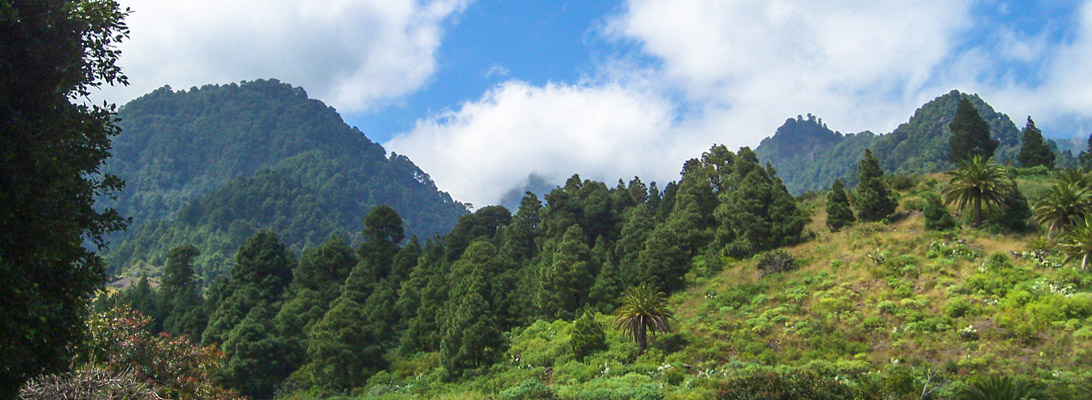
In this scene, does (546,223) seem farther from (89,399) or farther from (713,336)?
(89,399)

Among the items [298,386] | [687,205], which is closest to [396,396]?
[298,386]

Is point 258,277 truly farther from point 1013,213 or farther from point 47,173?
point 1013,213

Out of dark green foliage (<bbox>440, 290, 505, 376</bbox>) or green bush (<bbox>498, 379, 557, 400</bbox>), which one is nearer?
green bush (<bbox>498, 379, 557, 400</bbox>)

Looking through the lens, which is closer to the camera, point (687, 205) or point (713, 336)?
point (713, 336)

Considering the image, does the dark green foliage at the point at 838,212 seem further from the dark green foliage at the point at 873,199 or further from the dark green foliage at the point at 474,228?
the dark green foliage at the point at 474,228

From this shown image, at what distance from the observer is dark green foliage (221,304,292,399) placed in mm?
42438

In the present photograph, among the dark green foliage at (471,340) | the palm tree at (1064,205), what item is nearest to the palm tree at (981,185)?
the palm tree at (1064,205)

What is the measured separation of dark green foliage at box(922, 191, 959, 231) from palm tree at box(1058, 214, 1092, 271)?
10855mm

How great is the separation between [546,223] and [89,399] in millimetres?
54849

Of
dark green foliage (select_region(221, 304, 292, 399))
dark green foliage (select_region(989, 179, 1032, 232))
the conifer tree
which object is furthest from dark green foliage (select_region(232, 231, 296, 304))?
dark green foliage (select_region(989, 179, 1032, 232))

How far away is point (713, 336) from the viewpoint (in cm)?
3362

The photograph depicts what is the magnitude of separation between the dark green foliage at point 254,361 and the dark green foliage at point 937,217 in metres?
47.5

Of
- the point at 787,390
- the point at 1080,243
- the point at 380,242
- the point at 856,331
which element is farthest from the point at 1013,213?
the point at 380,242

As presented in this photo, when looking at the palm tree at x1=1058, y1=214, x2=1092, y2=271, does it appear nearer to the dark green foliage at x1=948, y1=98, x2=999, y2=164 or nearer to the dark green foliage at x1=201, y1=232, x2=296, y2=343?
the dark green foliage at x1=948, y1=98, x2=999, y2=164
